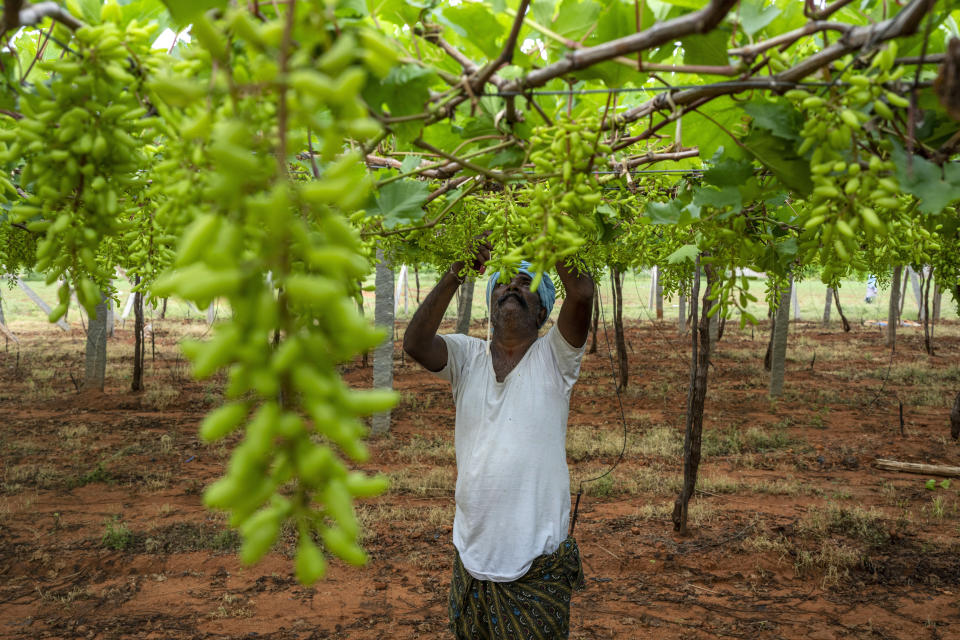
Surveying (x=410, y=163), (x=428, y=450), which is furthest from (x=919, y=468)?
(x=410, y=163)

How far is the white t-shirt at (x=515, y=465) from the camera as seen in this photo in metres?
2.84

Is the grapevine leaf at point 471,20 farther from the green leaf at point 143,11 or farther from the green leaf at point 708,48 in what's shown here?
the green leaf at point 143,11

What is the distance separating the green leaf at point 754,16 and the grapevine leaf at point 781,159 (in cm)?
29

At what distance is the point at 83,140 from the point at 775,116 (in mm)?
1416

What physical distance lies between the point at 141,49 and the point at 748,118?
1485 mm

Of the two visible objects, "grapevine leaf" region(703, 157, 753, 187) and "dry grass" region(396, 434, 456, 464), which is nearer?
"grapevine leaf" region(703, 157, 753, 187)

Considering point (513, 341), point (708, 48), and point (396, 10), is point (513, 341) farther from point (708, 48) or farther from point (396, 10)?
point (708, 48)

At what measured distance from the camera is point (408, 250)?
3352 millimetres

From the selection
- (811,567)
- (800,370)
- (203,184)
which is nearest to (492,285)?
(203,184)

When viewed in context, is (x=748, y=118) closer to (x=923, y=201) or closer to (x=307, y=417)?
(x=923, y=201)

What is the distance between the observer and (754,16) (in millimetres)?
1463

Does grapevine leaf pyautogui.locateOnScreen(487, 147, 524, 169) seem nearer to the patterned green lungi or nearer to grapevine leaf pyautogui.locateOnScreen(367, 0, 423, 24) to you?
grapevine leaf pyautogui.locateOnScreen(367, 0, 423, 24)

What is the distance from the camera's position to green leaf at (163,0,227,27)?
743 millimetres

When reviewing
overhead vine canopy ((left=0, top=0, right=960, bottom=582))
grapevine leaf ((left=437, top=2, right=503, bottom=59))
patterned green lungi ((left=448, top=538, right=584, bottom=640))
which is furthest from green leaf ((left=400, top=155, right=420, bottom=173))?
patterned green lungi ((left=448, top=538, right=584, bottom=640))
